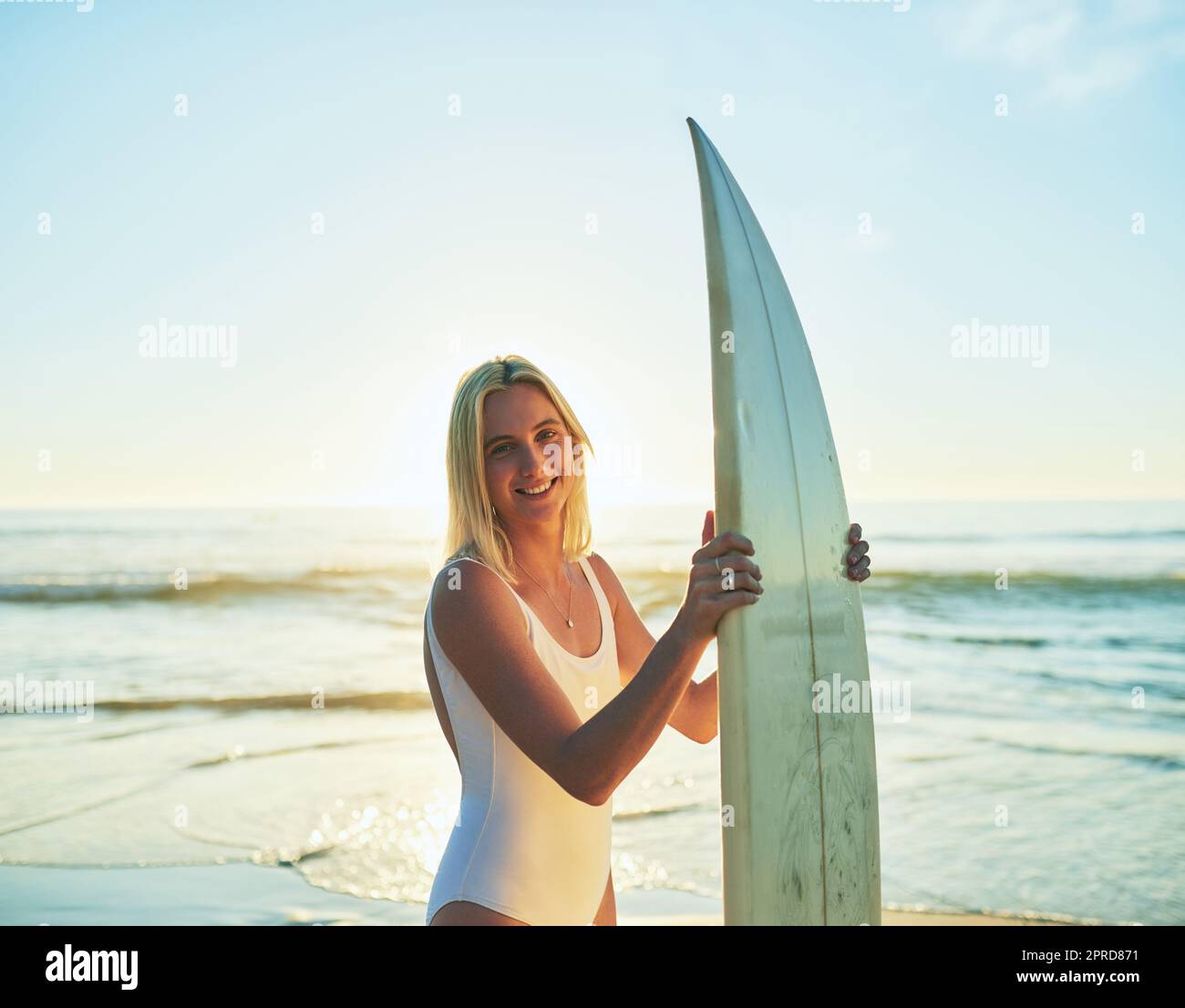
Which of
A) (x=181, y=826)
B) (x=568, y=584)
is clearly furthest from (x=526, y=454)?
(x=181, y=826)

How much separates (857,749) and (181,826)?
452 cm

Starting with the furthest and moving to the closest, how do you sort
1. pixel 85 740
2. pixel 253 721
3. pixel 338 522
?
1. pixel 338 522
2. pixel 253 721
3. pixel 85 740

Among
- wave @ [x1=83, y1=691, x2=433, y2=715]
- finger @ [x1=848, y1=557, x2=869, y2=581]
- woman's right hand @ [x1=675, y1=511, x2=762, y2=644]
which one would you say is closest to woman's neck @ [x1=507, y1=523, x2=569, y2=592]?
woman's right hand @ [x1=675, y1=511, x2=762, y2=644]

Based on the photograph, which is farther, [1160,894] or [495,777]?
[1160,894]

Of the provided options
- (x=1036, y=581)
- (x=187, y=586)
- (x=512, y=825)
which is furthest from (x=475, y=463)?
(x=187, y=586)

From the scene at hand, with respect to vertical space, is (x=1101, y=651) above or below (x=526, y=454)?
below

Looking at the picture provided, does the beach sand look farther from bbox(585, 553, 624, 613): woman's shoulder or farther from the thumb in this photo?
the thumb

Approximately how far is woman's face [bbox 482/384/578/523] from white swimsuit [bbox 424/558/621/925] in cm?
20

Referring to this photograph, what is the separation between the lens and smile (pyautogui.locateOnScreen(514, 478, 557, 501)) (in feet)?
6.23

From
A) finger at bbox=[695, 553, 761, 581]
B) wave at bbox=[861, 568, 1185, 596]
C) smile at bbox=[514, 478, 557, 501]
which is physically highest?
smile at bbox=[514, 478, 557, 501]

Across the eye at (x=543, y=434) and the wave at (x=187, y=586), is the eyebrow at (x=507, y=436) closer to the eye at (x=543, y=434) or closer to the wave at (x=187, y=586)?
the eye at (x=543, y=434)

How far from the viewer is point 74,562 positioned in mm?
18484

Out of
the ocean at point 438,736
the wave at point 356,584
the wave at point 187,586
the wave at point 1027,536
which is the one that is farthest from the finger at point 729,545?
the wave at point 1027,536
